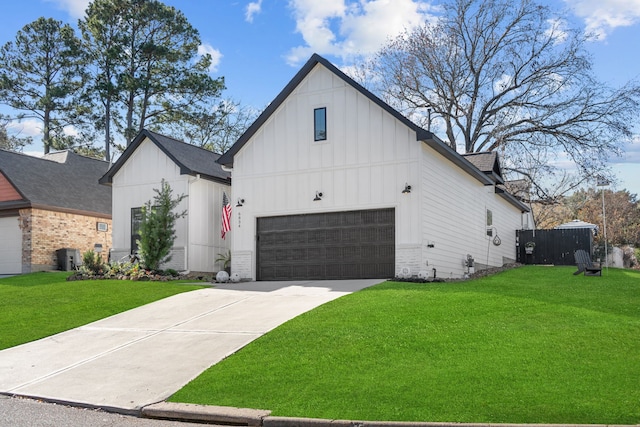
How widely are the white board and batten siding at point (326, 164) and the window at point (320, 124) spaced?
11 cm

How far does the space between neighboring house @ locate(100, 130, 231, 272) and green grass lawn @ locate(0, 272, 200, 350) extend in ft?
12.9

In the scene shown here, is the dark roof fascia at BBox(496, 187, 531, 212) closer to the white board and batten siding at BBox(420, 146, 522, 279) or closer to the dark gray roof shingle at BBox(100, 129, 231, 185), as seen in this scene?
the white board and batten siding at BBox(420, 146, 522, 279)

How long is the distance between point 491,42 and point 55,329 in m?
27.5

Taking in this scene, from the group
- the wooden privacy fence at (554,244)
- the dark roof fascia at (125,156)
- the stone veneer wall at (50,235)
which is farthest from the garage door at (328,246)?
the wooden privacy fence at (554,244)

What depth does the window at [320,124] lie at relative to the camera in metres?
18.7

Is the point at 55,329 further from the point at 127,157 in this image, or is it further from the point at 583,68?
the point at 583,68

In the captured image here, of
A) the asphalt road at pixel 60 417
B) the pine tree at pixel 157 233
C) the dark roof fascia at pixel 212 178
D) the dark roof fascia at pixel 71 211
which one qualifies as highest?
the dark roof fascia at pixel 212 178

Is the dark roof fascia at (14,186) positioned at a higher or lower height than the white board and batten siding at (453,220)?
higher

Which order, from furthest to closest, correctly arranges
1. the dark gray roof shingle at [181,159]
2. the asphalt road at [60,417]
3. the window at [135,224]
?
the window at [135,224] < the dark gray roof shingle at [181,159] < the asphalt road at [60,417]

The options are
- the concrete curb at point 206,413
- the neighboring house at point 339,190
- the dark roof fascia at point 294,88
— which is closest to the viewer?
the concrete curb at point 206,413

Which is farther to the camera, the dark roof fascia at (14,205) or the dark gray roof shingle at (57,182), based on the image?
the dark gray roof shingle at (57,182)

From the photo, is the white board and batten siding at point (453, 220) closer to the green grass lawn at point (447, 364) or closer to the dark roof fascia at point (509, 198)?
the dark roof fascia at point (509, 198)

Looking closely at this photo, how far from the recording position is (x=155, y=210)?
20.4 metres

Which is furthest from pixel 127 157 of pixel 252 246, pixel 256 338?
pixel 256 338
